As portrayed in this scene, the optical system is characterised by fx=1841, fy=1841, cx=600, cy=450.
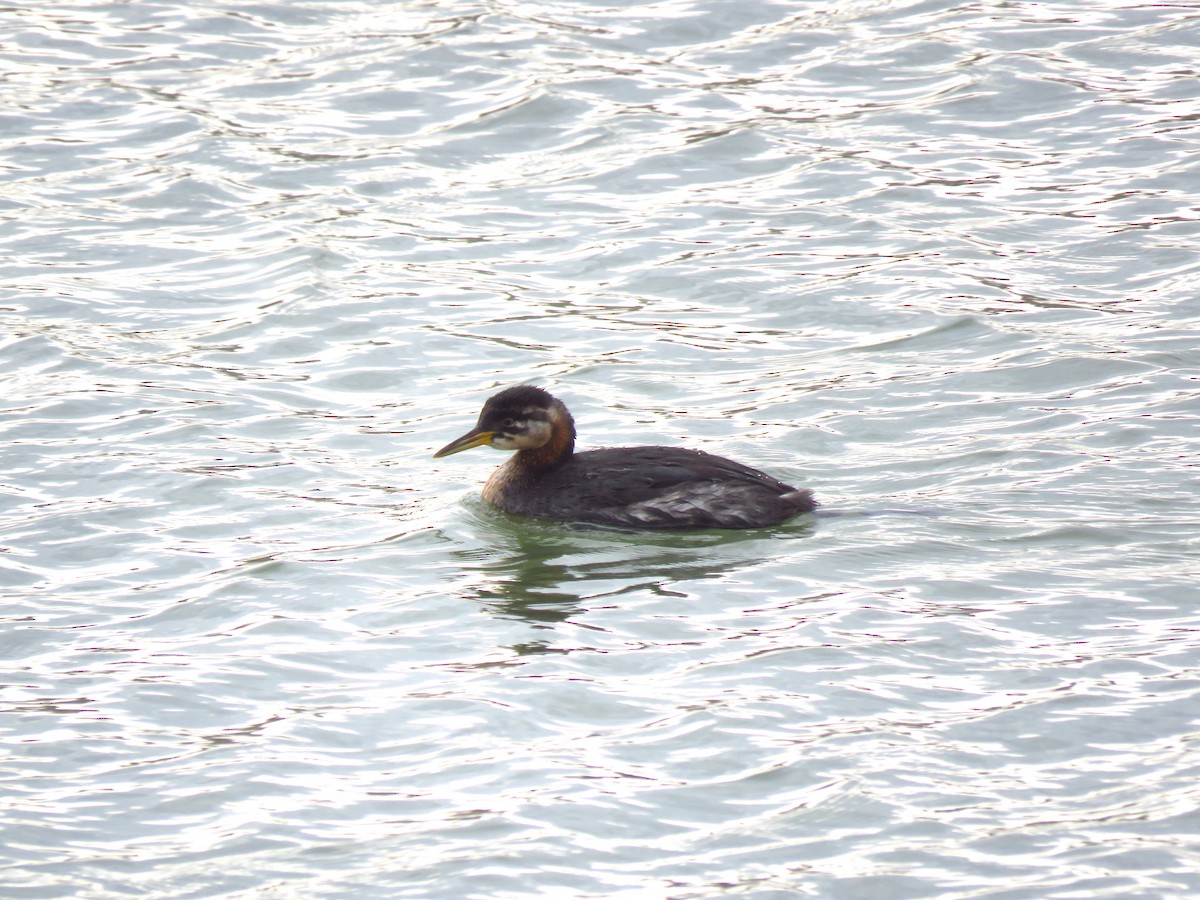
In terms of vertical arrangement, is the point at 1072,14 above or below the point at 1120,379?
→ above

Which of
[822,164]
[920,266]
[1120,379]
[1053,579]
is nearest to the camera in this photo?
[1053,579]

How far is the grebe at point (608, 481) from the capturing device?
33.4 feet

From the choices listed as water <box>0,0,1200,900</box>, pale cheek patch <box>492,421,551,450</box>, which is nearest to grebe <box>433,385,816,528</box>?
pale cheek patch <box>492,421,551,450</box>

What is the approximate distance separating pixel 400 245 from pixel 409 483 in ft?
14.4

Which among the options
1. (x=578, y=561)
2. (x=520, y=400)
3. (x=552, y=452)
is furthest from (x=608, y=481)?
(x=520, y=400)

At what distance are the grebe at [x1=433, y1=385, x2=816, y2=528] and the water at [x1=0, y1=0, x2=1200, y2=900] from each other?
0.52 ft

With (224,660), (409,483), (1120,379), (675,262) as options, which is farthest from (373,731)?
(675,262)

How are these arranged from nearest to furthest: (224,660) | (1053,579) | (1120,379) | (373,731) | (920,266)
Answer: (373,731) < (224,660) < (1053,579) < (1120,379) < (920,266)

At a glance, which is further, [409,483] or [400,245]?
[400,245]

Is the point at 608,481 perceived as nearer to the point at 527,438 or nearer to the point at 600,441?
the point at 527,438

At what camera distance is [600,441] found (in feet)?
39.2

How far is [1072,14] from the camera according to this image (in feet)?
63.6

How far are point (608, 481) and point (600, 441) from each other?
4.71ft

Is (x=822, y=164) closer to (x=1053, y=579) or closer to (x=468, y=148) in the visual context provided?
(x=468, y=148)
